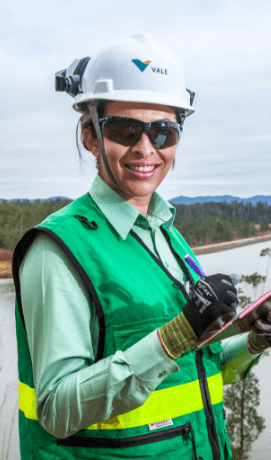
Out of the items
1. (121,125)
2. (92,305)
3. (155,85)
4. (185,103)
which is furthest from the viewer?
(185,103)

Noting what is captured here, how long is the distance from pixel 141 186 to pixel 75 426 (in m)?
1.08

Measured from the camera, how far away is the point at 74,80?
2.17 metres

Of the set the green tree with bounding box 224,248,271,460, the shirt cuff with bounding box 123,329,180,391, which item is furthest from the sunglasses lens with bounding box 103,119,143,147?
the green tree with bounding box 224,248,271,460

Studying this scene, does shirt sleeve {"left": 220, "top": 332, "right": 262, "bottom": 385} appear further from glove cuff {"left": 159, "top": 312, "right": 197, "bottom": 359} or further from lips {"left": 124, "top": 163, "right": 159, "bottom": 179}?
lips {"left": 124, "top": 163, "right": 159, "bottom": 179}

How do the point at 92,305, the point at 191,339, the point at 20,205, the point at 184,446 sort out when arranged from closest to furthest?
the point at 191,339 → the point at 92,305 → the point at 184,446 → the point at 20,205

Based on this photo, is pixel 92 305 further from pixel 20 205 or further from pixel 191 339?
pixel 20 205

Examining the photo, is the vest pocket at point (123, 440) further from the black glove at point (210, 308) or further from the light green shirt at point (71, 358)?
the black glove at point (210, 308)

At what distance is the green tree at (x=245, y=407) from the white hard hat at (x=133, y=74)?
18.7m

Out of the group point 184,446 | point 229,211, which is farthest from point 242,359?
point 229,211

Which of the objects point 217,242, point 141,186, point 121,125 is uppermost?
point 121,125

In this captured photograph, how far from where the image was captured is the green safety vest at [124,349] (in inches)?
65.4

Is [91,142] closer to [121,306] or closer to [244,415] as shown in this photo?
[121,306]

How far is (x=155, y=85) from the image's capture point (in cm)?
203

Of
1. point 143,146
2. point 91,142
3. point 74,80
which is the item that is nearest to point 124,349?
point 143,146
